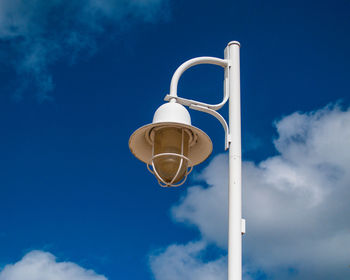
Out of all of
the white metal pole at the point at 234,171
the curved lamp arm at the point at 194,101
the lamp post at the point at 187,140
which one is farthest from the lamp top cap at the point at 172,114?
the white metal pole at the point at 234,171

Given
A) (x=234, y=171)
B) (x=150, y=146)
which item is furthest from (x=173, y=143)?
(x=234, y=171)

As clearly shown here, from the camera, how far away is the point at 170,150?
584 centimetres

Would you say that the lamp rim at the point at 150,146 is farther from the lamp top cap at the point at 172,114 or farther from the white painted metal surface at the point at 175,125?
the lamp top cap at the point at 172,114

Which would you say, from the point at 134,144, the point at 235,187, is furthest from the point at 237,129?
the point at 134,144

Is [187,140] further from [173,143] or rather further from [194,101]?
[194,101]

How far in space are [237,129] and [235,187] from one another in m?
0.79

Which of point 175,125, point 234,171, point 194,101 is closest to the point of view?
point 234,171

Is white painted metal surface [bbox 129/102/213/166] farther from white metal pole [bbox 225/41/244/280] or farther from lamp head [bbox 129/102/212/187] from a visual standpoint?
white metal pole [bbox 225/41/244/280]

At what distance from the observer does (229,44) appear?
6.59 m

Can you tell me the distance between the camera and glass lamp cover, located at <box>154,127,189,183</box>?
19.1 feet

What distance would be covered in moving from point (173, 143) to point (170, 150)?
0.32 feet

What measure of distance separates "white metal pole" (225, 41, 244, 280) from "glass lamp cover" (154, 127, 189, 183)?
0.60 metres

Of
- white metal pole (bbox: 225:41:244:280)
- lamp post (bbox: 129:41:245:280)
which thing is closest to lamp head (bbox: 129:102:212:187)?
lamp post (bbox: 129:41:245:280)

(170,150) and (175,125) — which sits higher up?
(175,125)
